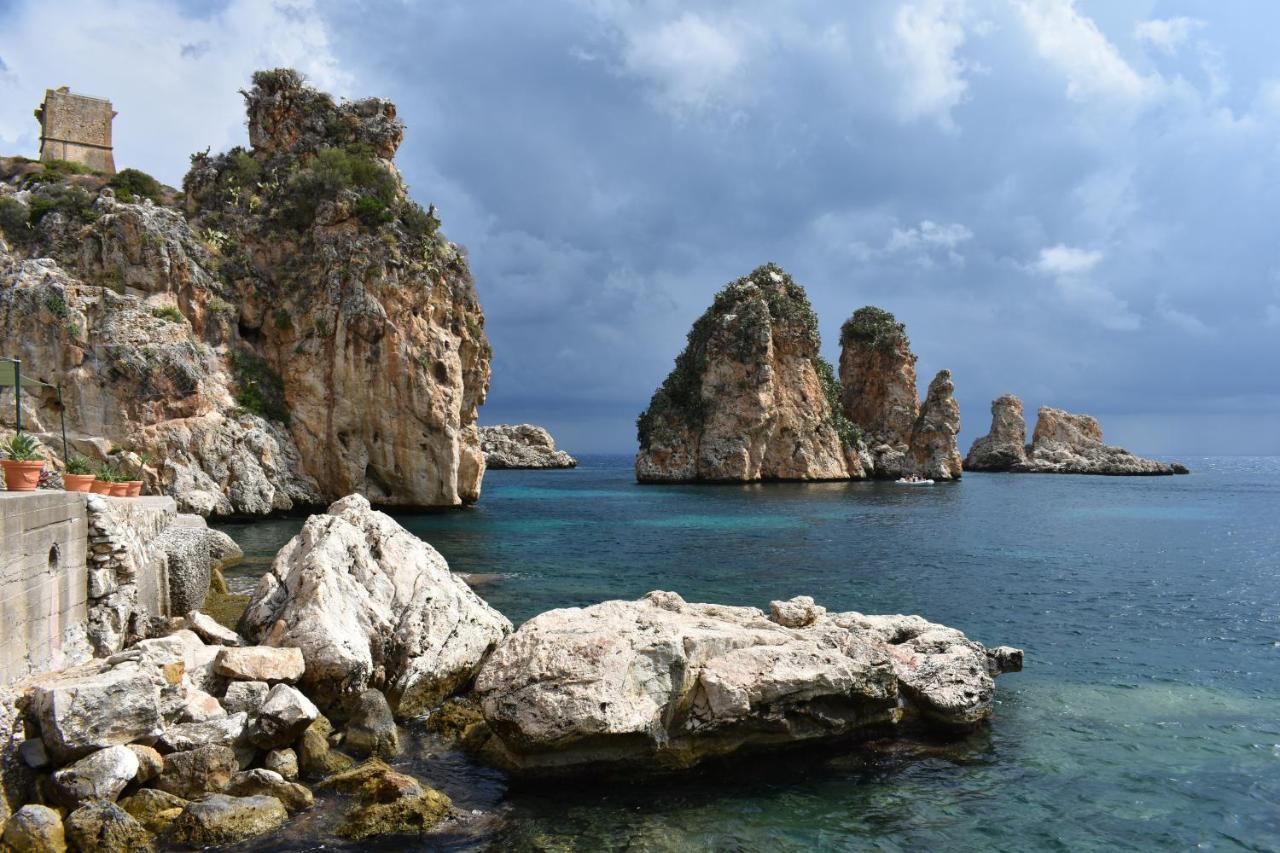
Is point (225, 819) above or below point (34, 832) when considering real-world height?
below

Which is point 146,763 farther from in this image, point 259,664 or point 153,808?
point 259,664

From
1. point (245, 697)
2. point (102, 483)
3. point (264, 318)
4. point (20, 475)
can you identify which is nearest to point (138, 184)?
point (264, 318)

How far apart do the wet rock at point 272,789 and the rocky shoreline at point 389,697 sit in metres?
0.02

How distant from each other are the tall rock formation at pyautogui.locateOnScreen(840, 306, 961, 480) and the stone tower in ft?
252

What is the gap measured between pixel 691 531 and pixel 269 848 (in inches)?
1181

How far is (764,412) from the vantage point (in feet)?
247

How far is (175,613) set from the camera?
14.0m

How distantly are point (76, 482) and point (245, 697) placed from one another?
586 centimetres

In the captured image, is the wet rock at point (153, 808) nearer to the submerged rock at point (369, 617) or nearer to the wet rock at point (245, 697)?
the wet rock at point (245, 697)

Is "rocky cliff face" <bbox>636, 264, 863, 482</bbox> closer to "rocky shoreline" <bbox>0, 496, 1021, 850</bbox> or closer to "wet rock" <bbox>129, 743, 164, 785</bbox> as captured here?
"rocky shoreline" <bbox>0, 496, 1021, 850</bbox>

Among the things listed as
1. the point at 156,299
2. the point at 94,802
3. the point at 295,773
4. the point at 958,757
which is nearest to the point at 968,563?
the point at 958,757

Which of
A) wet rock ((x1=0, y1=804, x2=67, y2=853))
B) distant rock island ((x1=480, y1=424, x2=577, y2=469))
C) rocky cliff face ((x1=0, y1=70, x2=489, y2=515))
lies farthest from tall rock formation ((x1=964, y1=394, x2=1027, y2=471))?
wet rock ((x1=0, y1=804, x2=67, y2=853))

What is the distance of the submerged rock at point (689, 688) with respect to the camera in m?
9.38

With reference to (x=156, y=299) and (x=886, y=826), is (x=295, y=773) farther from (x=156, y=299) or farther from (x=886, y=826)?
(x=156, y=299)
